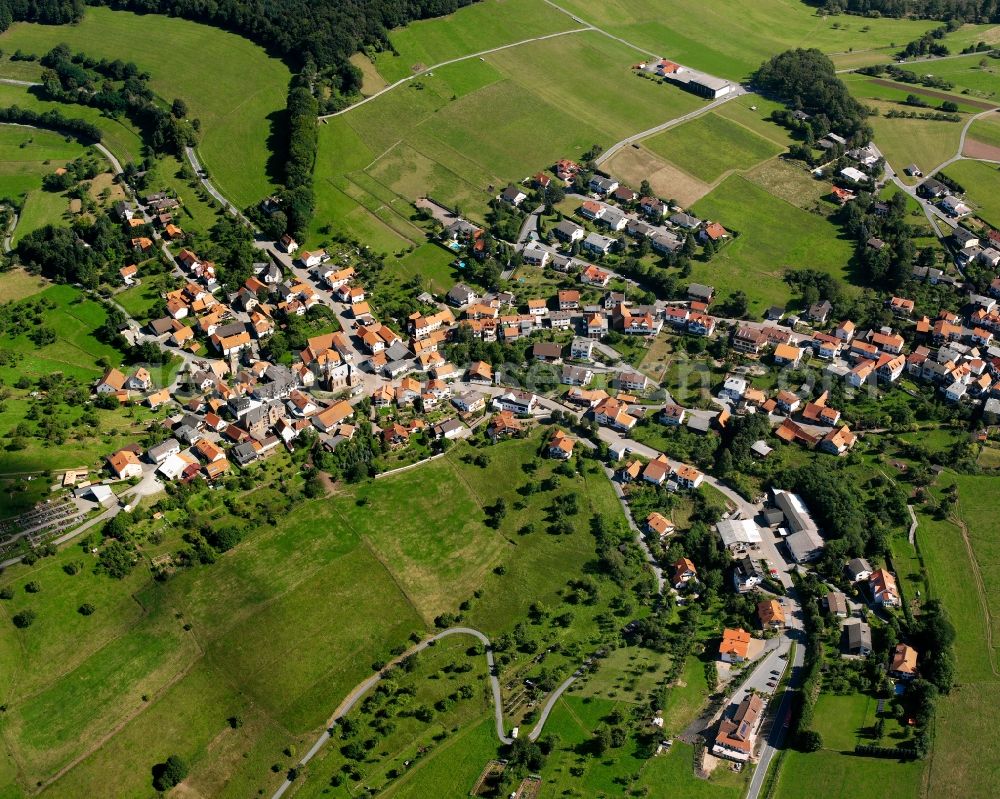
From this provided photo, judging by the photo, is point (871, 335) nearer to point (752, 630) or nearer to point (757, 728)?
point (752, 630)

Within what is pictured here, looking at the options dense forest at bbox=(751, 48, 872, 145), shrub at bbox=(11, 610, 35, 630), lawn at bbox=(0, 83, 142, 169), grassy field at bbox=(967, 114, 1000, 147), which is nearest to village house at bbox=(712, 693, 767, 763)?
shrub at bbox=(11, 610, 35, 630)

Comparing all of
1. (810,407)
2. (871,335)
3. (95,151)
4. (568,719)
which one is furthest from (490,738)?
(95,151)

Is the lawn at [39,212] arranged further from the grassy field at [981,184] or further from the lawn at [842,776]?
the grassy field at [981,184]

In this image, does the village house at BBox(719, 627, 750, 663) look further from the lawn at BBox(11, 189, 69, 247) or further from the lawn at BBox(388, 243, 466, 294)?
the lawn at BBox(11, 189, 69, 247)

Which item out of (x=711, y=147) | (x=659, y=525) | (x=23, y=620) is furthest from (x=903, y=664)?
(x=711, y=147)

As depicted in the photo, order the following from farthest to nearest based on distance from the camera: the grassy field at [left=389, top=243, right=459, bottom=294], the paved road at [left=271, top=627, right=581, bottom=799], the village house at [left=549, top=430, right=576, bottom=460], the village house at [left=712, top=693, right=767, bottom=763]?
the grassy field at [left=389, top=243, right=459, bottom=294]
the village house at [left=549, top=430, right=576, bottom=460]
the paved road at [left=271, top=627, right=581, bottom=799]
the village house at [left=712, top=693, right=767, bottom=763]

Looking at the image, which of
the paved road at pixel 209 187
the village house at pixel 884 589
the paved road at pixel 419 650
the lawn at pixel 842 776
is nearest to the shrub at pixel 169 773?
the paved road at pixel 419 650
